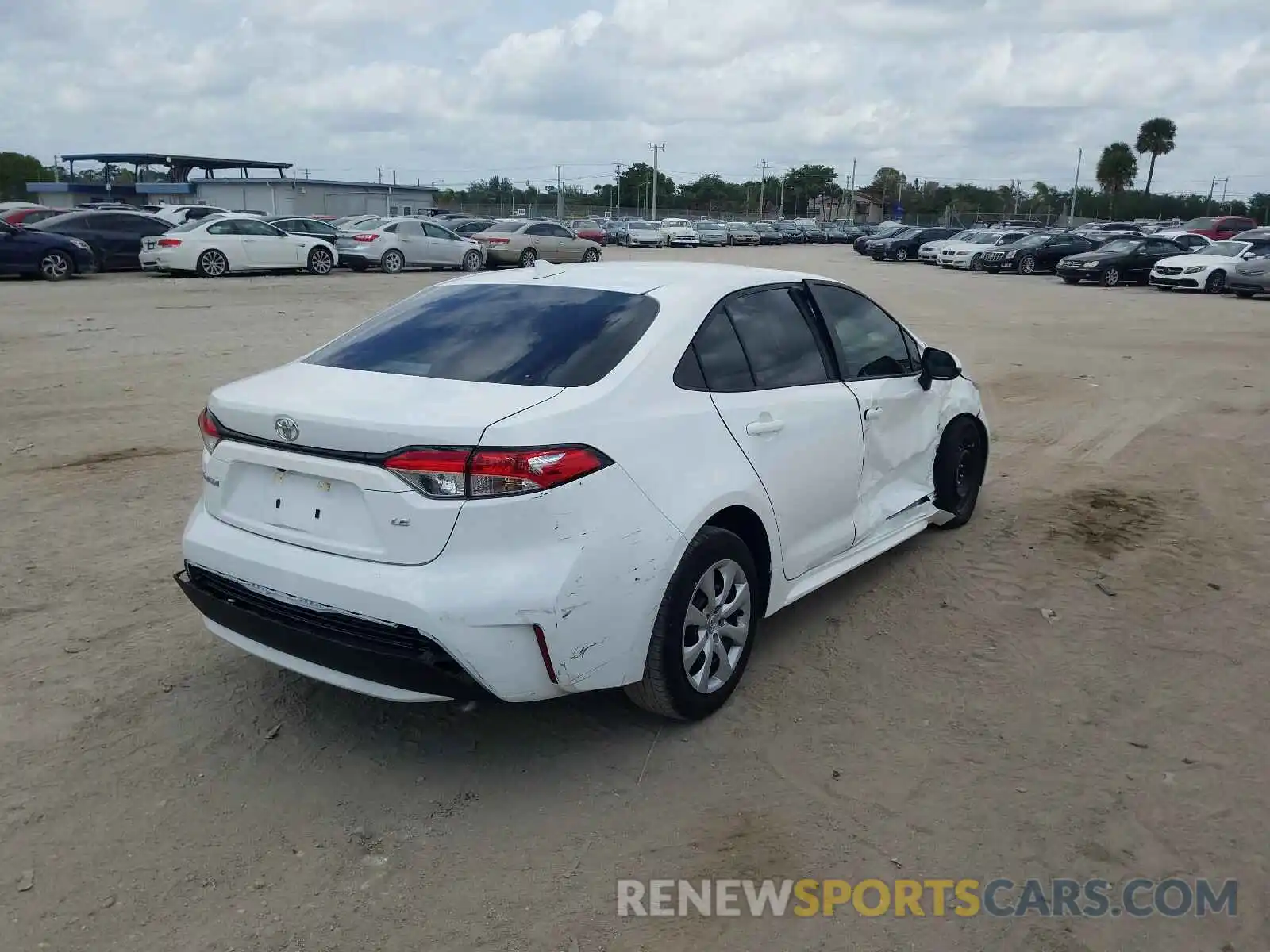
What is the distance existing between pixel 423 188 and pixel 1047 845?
79.2 meters

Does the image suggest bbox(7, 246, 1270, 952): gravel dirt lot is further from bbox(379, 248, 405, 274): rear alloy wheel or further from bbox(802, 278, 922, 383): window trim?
bbox(379, 248, 405, 274): rear alloy wheel

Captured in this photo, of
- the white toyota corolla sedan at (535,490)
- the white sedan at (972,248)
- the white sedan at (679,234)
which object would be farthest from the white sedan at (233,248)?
the white sedan at (679,234)

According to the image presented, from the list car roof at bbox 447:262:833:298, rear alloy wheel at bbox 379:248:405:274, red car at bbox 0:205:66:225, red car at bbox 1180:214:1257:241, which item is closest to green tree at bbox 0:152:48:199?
red car at bbox 0:205:66:225

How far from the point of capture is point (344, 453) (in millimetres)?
3273

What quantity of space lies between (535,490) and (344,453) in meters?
0.65

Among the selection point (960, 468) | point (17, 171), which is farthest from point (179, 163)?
point (960, 468)

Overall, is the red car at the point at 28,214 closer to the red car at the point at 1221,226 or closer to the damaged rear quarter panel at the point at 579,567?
the damaged rear quarter panel at the point at 579,567

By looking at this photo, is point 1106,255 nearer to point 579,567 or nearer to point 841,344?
point 841,344

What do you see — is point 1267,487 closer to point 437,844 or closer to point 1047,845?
point 1047,845

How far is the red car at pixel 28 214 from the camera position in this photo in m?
25.8

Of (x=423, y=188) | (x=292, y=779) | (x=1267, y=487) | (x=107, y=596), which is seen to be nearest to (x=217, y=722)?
(x=292, y=779)

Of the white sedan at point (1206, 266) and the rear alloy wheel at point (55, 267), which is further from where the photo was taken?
the white sedan at point (1206, 266)

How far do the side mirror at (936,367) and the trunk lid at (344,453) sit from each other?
8.72 feet

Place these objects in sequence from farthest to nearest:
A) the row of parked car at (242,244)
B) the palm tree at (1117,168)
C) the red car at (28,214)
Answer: the palm tree at (1117,168)
the red car at (28,214)
the row of parked car at (242,244)
